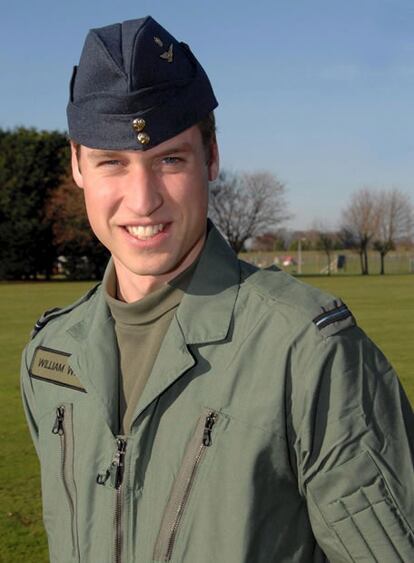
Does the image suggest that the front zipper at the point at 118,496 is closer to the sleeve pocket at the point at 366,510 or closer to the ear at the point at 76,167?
the sleeve pocket at the point at 366,510

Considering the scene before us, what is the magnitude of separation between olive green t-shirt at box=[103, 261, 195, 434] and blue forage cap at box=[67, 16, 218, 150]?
1.19 feet

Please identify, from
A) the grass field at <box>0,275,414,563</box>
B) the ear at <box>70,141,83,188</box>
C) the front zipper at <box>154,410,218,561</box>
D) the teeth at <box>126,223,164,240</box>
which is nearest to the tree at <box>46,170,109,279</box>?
the grass field at <box>0,275,414,563</box>

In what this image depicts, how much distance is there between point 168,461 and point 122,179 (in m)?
0.67

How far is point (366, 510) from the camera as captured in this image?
1.65 m

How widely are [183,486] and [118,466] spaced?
17cm

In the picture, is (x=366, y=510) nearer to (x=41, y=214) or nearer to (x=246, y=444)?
(x=246, y=444)

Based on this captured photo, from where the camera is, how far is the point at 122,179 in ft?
6.48

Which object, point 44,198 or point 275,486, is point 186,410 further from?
point 44,198

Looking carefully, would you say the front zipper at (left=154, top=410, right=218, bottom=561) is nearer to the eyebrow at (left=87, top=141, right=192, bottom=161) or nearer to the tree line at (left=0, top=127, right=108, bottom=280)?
the eyebrow at (left=87, top=141, right=192, bottom=161)

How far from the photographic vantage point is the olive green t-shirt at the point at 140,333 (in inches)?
78.7

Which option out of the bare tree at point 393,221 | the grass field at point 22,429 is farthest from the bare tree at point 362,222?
the grass field at point 22,429

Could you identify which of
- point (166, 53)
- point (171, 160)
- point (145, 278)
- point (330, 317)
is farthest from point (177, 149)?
point (330, 317)

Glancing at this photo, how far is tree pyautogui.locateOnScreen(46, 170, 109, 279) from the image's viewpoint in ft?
184

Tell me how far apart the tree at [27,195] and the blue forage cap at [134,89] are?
179 feet
